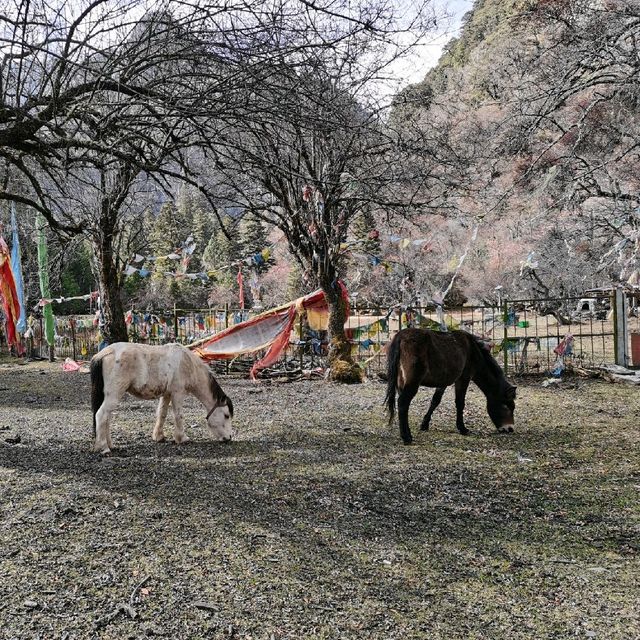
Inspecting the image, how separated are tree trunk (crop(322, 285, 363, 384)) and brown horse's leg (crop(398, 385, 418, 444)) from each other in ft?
16.9

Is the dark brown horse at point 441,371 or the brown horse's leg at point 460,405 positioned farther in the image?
the brown horse's leg at point 460,405

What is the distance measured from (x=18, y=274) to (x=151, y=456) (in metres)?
10.3

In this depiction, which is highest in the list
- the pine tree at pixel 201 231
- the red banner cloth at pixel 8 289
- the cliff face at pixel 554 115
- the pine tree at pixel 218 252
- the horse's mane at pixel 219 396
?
the pine tree at pixel 201 231

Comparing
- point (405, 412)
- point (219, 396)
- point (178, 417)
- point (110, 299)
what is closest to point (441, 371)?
point (405, 412)

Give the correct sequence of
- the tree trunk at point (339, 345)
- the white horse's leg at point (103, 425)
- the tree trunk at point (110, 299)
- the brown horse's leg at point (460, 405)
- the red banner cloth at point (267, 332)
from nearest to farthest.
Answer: the white horse's leg at point (103, 425) → the brown horse's leg at point (460, 405) → the tree trunk at point (339, 345) → the red banner cloth at point (267, 332) → the tree trunk at point (110, 299)

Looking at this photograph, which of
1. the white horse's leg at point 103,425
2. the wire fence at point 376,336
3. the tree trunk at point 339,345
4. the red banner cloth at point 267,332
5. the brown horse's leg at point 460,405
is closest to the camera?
the white horse's leg at point 103,425

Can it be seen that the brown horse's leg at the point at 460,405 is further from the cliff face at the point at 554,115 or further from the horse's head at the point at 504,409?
the cliff face at the point at 554,115

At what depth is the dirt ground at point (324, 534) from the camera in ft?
9.35

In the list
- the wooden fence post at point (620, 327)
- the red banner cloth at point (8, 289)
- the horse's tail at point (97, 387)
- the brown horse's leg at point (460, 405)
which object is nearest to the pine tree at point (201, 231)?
the red banner cloth at point (8, 289)

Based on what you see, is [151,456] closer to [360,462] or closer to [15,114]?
[360,462]

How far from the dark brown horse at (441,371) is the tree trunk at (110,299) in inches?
366

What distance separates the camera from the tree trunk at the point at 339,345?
12.0m

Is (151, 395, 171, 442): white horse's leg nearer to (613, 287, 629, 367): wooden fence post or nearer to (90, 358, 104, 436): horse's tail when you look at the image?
(90, 358, 104, 436): horse's tail

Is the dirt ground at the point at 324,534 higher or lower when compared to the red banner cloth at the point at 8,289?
lower
